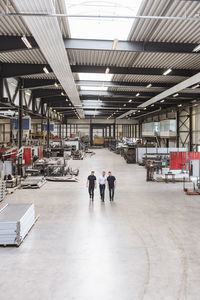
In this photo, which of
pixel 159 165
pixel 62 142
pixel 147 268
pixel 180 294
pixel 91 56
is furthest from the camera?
pixel 62 142

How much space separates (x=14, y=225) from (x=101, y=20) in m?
8.41

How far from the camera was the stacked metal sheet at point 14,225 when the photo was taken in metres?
7.12

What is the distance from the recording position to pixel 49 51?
Result: 10.8 m

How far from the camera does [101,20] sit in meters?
9.55

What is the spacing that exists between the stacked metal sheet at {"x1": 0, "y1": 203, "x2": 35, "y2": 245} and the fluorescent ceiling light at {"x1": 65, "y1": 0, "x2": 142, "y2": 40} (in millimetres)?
7470

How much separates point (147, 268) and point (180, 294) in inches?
42.1

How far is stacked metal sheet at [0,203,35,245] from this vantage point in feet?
23.4

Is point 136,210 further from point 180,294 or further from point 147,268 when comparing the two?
point 180,294

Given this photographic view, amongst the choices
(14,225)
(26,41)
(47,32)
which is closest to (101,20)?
(47,32)

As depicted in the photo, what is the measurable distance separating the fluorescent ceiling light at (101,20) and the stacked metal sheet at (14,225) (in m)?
7.47

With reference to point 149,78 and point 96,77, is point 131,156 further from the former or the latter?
point 96,77

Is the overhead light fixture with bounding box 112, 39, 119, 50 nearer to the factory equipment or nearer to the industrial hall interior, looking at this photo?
the industrial hall interior

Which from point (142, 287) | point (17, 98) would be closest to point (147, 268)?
point (142, 287)

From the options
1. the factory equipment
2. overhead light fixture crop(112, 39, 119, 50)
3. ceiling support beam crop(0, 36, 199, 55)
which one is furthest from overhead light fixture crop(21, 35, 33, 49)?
the factory equipment
